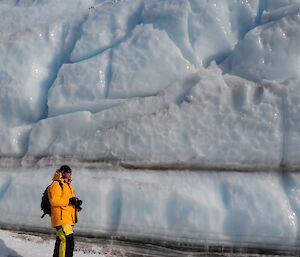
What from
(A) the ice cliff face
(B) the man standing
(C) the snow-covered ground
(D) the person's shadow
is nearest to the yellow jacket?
(B) the man standing

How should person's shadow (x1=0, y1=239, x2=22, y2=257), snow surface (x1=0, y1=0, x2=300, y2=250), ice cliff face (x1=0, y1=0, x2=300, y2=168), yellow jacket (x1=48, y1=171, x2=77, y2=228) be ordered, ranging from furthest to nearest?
ice cliff face (x1=0, y1=0, x2=300, y2=168) < snow surface (x1=0, y1=0, x2=300, y2=250) < person's shadow (x1=0, y1=239, x2=22, y2=257) < yellow jacket (x1=48, y1=171, x2=77, y2=228)

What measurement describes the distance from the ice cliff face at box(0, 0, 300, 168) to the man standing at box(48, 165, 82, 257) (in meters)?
1.16

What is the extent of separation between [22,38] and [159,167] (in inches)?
128

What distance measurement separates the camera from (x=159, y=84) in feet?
17.7

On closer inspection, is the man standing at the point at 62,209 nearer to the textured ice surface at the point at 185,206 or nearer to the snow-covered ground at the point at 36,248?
the snow-covered ground at the point at 36,248

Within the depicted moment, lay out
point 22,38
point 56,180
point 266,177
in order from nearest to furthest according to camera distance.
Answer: point 56,180, point 266,177, point 22,38

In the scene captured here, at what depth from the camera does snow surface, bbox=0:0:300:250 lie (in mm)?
4500

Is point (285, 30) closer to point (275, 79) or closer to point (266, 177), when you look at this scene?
point (275, 79)

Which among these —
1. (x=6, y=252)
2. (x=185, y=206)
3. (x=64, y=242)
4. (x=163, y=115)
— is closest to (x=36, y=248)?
(x=6, y=252)

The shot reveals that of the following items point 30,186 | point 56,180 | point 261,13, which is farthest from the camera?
point 261,13

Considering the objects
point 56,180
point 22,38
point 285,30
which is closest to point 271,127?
point 285,30

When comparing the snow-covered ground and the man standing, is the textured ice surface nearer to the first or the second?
the snow-covered ground

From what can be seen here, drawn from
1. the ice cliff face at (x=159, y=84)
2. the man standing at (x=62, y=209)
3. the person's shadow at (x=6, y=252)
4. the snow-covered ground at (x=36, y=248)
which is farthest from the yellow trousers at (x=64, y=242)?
the ice cliff face at (x=159, y=84)

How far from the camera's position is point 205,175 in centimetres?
473
